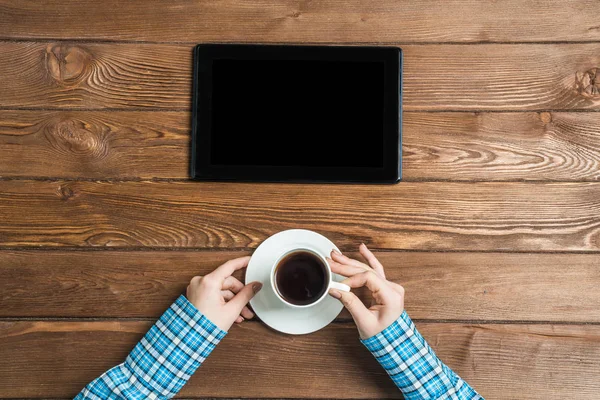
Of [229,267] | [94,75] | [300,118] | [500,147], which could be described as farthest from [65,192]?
[500,147]

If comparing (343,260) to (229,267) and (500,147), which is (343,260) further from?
(500,147)

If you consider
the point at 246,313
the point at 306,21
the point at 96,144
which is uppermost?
the point at 306,21

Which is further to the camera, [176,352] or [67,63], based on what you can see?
[67,63]

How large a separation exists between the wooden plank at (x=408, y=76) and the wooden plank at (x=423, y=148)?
3 centimetres

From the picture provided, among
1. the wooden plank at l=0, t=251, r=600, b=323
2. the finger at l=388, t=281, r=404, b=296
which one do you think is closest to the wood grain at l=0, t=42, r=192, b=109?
the wooden plank at l=0, t=251, r=600, b=323

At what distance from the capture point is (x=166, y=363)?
2.93ft

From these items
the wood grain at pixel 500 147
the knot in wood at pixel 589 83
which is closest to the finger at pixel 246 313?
the wood grain at pixel 500 147

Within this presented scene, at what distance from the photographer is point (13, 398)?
965 millimetres

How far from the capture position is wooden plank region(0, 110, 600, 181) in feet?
3.24

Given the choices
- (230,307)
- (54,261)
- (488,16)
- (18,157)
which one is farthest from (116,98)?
(488,16)

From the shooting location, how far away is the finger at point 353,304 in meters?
0.84

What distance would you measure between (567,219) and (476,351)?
0.33 metres

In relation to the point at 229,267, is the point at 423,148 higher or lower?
higher

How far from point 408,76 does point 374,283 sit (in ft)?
1.46
